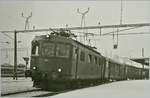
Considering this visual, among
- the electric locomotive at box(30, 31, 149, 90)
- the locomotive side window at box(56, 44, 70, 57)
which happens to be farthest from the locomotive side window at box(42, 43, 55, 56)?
the locomotive side window at box(56, 44, 70, 57)

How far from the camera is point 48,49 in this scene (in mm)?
7121

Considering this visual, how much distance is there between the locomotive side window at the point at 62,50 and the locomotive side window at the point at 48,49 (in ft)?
0.36

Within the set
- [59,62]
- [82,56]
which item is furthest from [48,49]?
[82,56]

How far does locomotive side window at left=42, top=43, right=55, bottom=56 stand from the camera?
7.04 meters

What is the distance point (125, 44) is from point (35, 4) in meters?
1.47

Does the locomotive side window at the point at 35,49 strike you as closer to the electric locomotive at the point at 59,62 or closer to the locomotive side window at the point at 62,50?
the electric locomotive at the point at 59,62

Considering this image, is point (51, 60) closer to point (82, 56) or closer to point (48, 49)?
point (48, 49)

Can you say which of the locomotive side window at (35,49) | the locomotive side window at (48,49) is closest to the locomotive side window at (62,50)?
the locomotive side window at (48,49)

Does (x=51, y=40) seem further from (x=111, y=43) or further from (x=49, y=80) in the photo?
(x=111, y=43)

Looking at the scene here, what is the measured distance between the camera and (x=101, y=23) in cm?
493

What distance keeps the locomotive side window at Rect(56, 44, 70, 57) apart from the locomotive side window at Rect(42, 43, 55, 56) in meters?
0.11

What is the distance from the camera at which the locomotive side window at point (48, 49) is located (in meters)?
7.04

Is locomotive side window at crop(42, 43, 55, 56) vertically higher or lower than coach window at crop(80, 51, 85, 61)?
higher

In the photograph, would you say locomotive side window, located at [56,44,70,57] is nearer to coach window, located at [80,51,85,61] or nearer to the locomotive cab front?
the locomotive cab front
